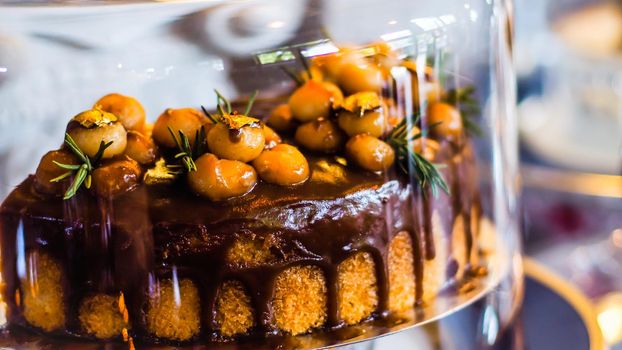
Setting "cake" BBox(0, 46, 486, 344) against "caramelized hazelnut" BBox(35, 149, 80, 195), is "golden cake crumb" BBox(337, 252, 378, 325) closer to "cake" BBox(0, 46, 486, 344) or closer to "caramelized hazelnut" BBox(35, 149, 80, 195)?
"cake" BBox(0, 46, 486, 344)

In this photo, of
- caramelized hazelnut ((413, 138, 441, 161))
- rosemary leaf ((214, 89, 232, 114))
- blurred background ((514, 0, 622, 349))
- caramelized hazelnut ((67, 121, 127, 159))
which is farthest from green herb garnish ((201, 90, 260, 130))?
blurred background ((514, 0, 622, 349))

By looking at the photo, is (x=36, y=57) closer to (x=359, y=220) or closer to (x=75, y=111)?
(x=75, y=111)

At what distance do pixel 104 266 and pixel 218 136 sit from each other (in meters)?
0.20

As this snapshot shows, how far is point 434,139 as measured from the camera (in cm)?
107

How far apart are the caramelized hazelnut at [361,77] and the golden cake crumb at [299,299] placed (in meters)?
0.25

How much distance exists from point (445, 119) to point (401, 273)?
23 centimetres

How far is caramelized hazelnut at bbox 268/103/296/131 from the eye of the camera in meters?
1.05

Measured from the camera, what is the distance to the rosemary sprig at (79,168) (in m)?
0.89

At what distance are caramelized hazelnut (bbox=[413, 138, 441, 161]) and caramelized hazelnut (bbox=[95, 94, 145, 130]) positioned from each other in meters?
0.35

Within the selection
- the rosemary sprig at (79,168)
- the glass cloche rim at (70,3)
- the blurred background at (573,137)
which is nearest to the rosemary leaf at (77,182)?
the rosemary sprig at (79,168)

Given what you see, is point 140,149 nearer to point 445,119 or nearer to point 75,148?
point 75,148

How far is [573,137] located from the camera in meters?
3.05

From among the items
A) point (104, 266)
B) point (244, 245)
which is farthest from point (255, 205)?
point (104, 266)

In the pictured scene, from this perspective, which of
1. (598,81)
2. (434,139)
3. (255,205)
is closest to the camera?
(255,205)
